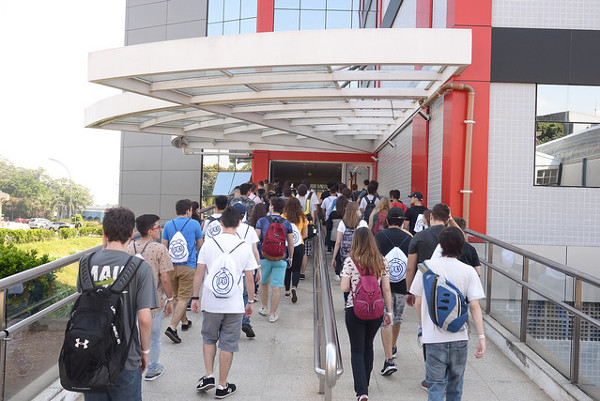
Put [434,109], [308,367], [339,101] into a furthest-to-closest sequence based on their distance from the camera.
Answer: [339,101] → [434,109] → [308,367]

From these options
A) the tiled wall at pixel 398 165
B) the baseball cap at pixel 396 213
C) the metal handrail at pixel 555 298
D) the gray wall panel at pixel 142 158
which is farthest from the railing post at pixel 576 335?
the gray wall panel at pixel 142 158

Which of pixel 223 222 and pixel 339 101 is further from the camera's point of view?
pixel 339 101

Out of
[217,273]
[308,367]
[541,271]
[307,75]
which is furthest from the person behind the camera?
[307,75]

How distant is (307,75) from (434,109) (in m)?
2.76

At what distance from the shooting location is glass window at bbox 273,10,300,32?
760 inches

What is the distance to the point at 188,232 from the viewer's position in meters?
5.61

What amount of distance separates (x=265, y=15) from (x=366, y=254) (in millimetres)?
17161

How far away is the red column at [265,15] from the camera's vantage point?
1911cm

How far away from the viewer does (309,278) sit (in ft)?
30.4

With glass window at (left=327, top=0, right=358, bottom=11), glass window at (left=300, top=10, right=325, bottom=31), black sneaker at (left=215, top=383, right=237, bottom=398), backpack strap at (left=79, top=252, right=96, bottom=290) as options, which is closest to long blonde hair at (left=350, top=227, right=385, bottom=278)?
black sneaker at (left=215, top=383, right=237, bottom=398)

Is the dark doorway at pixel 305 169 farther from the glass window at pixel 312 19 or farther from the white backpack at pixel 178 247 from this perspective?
the white backpack at pixel 178 247

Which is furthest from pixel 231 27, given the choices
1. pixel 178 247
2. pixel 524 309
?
pixel 524 309

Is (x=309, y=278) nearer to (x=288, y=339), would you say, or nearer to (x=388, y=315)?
(x=288, y=339)

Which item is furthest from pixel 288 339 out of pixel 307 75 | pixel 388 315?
pixel 307 75
